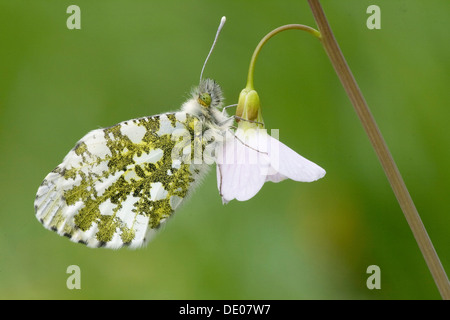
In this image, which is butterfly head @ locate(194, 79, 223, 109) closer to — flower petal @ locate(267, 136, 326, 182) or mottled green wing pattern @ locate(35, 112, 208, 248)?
mottled green wing pattern @ locate(35, 112, 208, 248)

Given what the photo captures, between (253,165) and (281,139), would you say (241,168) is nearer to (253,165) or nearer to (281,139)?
(253,165)

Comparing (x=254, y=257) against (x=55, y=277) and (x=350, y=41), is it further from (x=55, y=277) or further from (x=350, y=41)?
(x=350, y=41)

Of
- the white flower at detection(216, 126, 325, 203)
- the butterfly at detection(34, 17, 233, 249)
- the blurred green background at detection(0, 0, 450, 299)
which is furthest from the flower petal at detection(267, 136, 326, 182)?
the blurred green background at detection(0, 0, 450, 299)

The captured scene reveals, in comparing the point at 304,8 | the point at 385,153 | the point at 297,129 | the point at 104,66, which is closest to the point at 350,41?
the point at 304,8

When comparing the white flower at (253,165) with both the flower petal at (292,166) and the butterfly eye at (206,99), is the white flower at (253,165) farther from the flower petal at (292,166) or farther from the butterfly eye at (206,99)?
the butterfly eye at (206,99)

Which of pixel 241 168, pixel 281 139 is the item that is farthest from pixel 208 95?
pixel 281 139

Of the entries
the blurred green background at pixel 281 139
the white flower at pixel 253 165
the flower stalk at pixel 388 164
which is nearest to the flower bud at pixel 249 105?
the white flower at pixel 253 165
